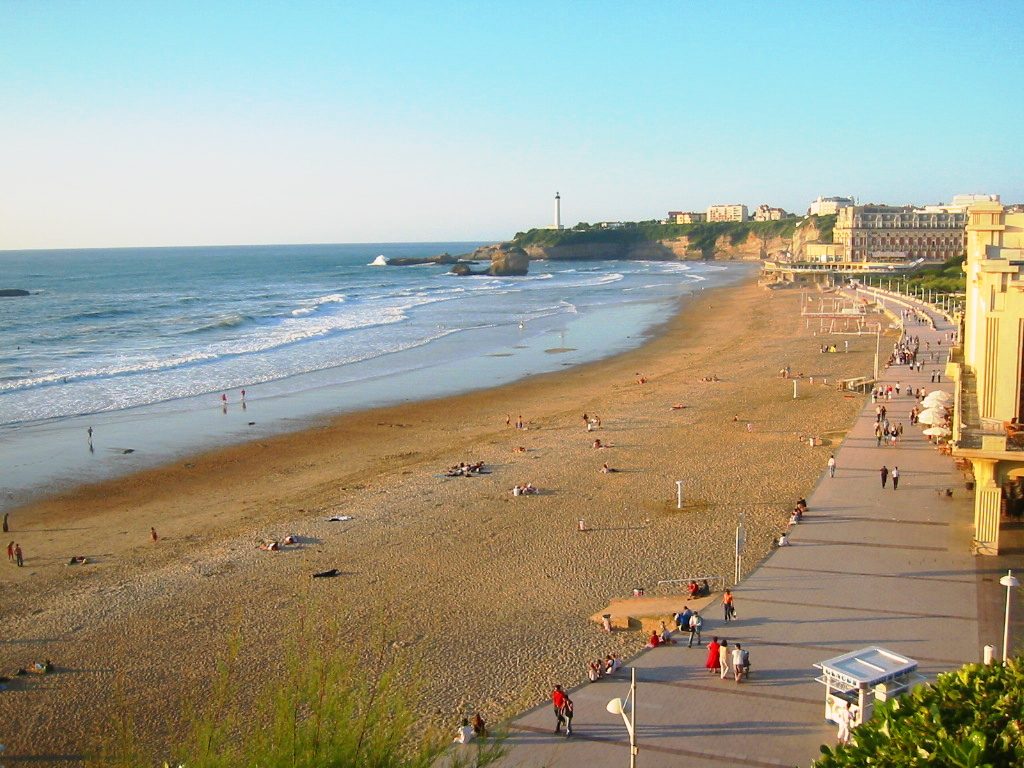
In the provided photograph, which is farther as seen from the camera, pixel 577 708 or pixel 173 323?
pixel 173 323

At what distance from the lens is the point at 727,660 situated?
11547mm

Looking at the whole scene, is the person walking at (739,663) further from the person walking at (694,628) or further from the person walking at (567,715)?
the person walking at (567,715)

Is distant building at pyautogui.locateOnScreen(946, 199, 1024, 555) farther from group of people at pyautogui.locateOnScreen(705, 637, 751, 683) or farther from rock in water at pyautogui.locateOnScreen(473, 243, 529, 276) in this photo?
rock in water at pyautogui.locateOnScreen(473, 243, 529, 276)

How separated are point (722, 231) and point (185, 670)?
537 feet

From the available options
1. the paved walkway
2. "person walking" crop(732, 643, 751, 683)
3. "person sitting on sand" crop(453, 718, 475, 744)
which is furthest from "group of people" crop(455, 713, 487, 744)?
"person walking" crop(732, 643, 751, 683)

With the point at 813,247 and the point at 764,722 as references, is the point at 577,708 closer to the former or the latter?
the point at 764,722

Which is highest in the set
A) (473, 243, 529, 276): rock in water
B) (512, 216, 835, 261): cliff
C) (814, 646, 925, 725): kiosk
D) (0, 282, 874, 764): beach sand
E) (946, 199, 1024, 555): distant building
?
(512, 216, 835, 261): cliff

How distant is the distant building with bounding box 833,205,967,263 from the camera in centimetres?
9562

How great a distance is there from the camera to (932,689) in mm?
5559

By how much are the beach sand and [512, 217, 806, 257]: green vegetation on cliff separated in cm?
13753

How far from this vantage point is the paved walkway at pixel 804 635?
997 cm

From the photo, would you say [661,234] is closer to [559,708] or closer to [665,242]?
[665,242]

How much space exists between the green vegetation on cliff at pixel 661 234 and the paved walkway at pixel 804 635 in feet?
483

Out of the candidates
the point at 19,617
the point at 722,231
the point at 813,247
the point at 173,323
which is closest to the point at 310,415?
the point at 19,617
